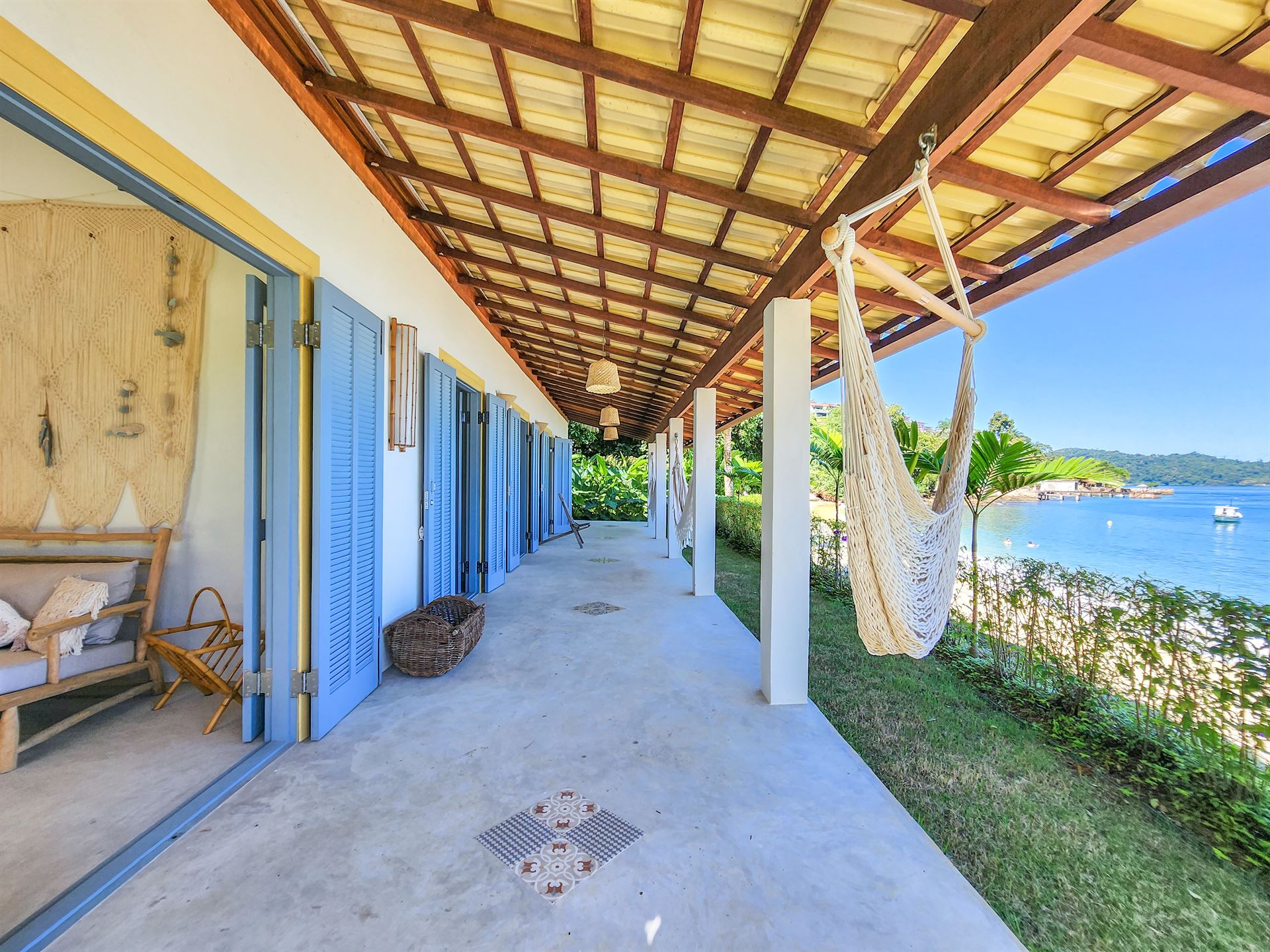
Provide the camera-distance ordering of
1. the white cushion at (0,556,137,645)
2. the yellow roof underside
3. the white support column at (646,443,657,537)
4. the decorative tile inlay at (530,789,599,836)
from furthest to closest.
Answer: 1. the white support column at (646,443,657,537)
2. the white cushion at (0,556,137,645)
3. the decorative tile inlay at (530,789,599,836)
4. the yellow roof underside

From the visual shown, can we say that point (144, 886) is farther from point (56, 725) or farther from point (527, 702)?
point (527, 702)

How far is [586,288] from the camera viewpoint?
15.3ft

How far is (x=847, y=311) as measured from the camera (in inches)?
71.4

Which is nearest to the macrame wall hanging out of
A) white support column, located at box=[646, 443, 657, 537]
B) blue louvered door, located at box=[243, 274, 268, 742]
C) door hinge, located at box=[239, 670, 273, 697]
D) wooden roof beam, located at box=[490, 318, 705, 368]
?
blue louvered door, located at box=[243, 274, 268, 742]

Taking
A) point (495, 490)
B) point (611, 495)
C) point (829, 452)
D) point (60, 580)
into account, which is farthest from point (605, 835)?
point (611, 495)

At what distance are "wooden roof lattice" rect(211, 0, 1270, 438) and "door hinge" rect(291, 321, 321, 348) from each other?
1072mm

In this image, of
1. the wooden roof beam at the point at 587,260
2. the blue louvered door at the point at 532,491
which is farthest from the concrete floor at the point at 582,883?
the blue louvered door at the point at 532,491

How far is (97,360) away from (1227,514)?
675 centimetres

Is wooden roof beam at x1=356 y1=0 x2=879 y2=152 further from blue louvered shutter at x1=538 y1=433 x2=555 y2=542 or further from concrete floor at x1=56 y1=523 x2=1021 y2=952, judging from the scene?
blue louvered shutter at x1=538 y1=433 x2=555 y2=542

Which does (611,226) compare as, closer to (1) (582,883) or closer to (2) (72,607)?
(1) (582,883)

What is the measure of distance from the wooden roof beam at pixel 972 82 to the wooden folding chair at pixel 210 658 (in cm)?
346

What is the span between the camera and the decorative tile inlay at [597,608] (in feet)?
16.3

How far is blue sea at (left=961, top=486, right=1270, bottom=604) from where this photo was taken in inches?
93.2

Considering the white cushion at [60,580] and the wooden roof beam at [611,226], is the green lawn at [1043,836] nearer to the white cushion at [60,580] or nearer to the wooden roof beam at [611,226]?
the wooden roof beam at [611,226]
